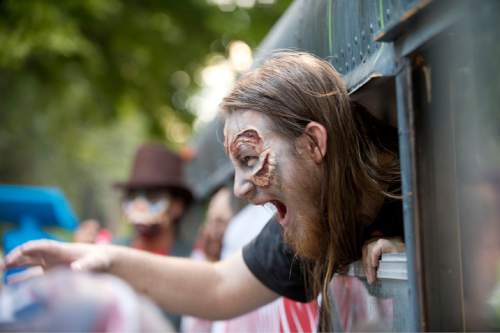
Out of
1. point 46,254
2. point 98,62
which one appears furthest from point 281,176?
point 98,62

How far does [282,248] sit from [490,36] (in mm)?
1219

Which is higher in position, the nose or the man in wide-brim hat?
the man in wide-brim hat

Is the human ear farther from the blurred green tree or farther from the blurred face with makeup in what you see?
the blurred green tree

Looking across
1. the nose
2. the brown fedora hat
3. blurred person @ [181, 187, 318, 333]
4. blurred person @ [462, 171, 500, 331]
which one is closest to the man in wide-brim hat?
the brown fedora hat

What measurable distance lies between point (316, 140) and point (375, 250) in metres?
0.34

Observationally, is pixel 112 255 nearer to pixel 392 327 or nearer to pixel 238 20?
pixel 392 327

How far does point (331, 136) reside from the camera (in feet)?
7.22

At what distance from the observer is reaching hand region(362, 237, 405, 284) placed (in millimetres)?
2131

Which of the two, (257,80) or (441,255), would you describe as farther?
(257,80)

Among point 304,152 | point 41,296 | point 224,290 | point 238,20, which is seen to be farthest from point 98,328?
point 238,20

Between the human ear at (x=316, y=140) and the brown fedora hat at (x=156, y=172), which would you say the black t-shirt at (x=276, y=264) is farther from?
the brown fedora hat at (x=156, y=172)

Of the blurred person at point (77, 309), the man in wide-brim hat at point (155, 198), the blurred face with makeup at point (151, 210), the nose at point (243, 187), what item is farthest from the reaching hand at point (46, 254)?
the blurred face with makeup at point (151, 210)

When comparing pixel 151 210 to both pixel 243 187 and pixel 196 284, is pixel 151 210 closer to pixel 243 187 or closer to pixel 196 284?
pixel 196 284

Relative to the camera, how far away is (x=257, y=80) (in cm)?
232
